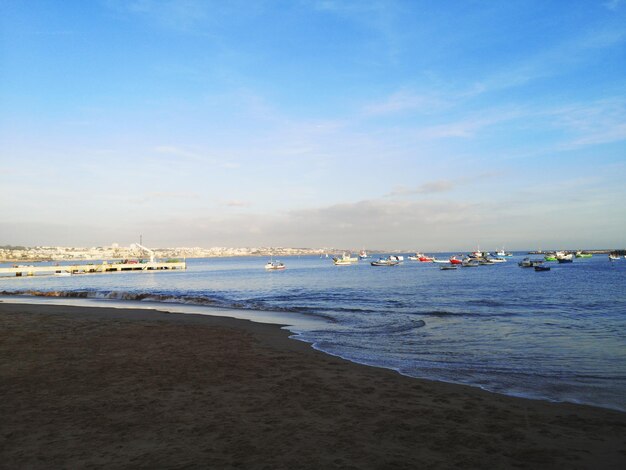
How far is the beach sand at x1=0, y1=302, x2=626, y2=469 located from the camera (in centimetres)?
550

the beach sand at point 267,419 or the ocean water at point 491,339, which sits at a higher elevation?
the beach sand at point 267,419

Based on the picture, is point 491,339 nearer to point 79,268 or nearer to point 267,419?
point 267,419

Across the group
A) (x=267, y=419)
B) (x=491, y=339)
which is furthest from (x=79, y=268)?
(x=267, y=419)

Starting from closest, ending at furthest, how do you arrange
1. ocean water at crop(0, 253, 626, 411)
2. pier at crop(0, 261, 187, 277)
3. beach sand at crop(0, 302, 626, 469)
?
beach sand at crop(0, 302, 626, 469) → ocean water at crop(0, 253, 626, 411) → pier at crop(0, 261, 187, 277)

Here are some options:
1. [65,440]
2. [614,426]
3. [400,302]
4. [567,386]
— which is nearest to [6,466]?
[65,440]

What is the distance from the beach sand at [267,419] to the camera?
550cm

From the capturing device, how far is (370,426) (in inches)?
263

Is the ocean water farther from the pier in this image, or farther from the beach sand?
the pier

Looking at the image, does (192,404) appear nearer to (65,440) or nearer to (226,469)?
(65,440)

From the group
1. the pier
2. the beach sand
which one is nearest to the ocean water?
the beach sand

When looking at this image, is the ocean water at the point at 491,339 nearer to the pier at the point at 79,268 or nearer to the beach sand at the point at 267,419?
the beach sand at the point at 267,419

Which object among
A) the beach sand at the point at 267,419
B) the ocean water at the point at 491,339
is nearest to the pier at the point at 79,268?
the ocean water at the point at 491,339

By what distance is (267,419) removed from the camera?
6910 millimetres

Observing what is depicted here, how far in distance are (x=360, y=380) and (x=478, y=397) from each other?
2.40 m
